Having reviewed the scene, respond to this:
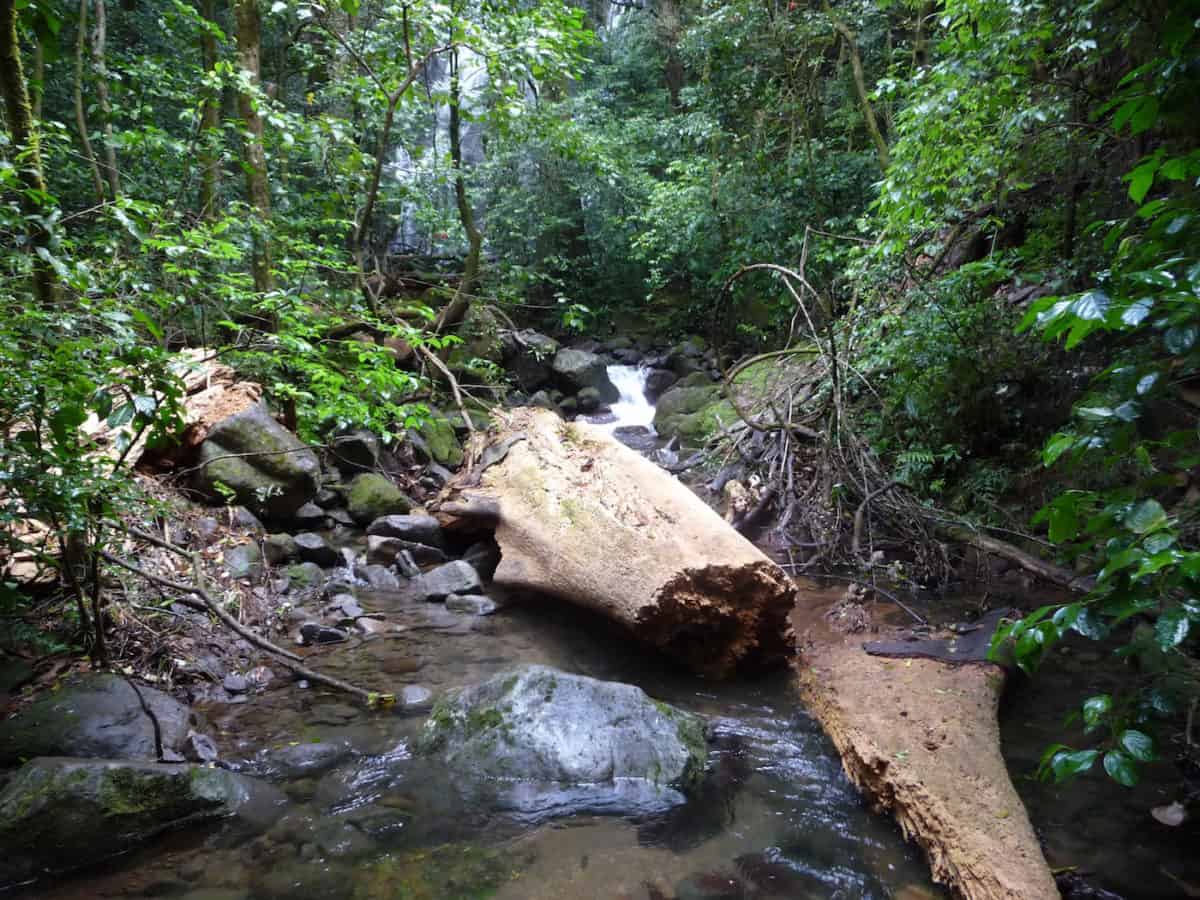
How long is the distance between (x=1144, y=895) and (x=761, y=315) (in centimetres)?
1157

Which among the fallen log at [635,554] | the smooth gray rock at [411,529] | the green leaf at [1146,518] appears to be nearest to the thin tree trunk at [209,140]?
the smooth gray rock at [411,529]

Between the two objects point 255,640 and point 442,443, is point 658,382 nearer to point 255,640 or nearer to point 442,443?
point 442,443

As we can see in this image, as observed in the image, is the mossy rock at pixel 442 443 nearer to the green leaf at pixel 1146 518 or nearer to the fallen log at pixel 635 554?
the fallen log at pixel 635 554

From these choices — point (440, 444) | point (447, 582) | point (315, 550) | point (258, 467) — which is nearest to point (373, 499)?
point (315, 550)

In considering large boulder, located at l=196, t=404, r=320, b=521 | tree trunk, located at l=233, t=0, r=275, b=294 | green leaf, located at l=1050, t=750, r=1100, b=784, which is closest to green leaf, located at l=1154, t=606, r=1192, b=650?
green leaf, located at l=1050, t=750, r=1100, b=784

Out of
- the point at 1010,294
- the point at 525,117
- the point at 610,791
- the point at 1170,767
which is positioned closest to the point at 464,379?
the point at 525,117

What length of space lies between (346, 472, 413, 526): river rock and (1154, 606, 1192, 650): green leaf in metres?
6.02

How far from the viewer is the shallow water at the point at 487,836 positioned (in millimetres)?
2492

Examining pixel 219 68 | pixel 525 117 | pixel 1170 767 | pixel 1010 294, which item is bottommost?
pixel 1170 767

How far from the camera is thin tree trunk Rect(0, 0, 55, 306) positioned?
7.98 feet

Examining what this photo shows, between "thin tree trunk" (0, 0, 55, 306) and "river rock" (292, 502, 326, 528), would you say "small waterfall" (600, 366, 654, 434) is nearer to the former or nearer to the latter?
"river rock" (292, 502, 326, 528)

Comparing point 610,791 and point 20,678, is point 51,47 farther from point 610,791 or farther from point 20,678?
point 610,791

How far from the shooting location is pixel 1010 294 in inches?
244

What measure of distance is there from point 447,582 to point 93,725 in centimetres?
272
